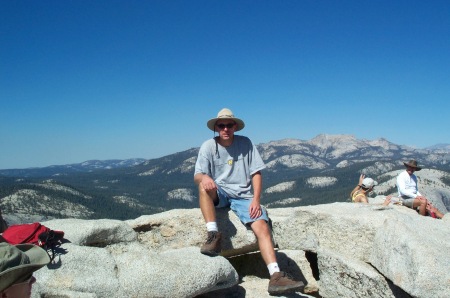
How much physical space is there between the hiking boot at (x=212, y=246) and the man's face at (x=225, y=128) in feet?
7.88

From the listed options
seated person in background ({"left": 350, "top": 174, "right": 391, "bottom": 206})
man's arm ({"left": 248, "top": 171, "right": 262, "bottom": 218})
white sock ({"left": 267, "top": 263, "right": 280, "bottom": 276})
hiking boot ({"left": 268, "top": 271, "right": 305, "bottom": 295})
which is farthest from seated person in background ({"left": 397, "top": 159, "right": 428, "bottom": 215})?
hiking boot ({"left": 268, "top": 271, "right": 305, "bottom": 295})

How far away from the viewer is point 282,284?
734 cm

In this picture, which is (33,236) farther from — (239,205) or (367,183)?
(367,183)

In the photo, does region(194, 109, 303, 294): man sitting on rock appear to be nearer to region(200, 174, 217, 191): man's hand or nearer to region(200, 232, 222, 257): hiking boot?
region(200, 174, 217, 191): man's hand

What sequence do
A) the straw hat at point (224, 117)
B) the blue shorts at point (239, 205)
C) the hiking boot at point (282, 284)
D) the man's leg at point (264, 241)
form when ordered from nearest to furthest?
the hiking boot at point (282, 284) < the man's leg at point (264, 241) < the blue shorts at point (239, 205) < the straw hat at point (224, 117)

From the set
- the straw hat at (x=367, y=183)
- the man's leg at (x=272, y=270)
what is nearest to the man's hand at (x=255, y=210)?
the man's leg at (x=272, y=270)

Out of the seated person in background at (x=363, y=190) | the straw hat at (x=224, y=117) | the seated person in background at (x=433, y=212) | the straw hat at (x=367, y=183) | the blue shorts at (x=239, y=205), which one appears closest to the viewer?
the blue shorts at (x=239, y=205)

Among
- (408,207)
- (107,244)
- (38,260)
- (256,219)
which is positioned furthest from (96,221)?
(408,207)

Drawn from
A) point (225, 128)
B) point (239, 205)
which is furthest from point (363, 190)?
point (225, 128)

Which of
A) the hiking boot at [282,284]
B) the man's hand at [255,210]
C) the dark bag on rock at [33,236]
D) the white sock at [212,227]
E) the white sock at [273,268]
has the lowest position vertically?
the hiking boot at [282,284]

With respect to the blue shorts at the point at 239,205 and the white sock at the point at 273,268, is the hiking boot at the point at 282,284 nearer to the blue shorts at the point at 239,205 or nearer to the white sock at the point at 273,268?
the white sock at the point at 273,268

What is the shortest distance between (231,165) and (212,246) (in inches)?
82.6

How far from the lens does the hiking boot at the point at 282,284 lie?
7293mm

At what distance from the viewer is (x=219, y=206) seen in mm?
9523
